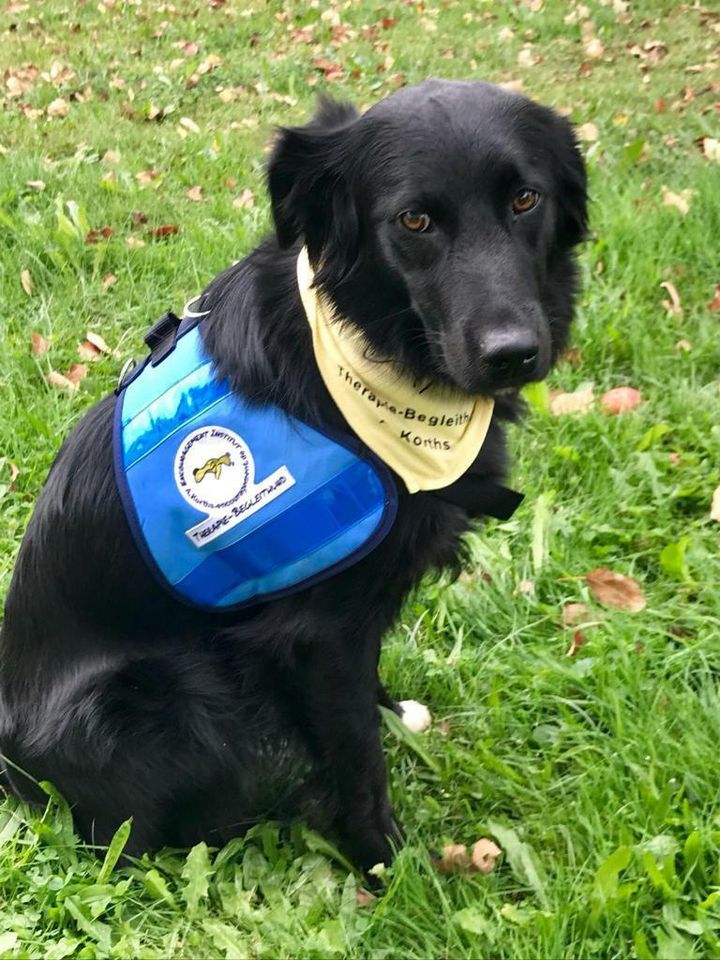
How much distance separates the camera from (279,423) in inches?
73.0

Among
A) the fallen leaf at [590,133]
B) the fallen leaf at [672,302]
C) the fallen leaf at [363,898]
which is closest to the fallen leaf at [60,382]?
the fallen leaf at [363,898]

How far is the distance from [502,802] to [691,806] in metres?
0.43

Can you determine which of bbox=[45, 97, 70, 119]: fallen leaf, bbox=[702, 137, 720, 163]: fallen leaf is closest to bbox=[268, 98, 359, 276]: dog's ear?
bbox=[702, 137, 720, 163]: fallen leaf

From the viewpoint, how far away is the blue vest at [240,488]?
1.85 m

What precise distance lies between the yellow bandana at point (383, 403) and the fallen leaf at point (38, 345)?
202 centimetres

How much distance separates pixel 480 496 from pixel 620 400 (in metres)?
1.30

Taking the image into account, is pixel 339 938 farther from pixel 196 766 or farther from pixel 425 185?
pixel 425 185

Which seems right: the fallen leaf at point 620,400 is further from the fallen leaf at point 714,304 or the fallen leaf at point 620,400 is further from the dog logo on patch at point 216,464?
the dog logo on patch at point 216,464

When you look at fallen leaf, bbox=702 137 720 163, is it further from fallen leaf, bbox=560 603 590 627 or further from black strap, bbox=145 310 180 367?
black strap, bbox=145 310 180 367

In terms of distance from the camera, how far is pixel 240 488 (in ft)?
6.08

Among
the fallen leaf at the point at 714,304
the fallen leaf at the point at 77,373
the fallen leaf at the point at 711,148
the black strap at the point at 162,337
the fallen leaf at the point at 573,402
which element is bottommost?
the fallen leaf at the point at 711,148

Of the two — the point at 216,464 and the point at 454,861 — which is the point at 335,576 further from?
the point at 454,861

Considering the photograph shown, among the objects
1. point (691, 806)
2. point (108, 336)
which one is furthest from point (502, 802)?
point (108, 336)

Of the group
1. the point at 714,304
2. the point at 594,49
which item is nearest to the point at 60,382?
the point at 714,304
